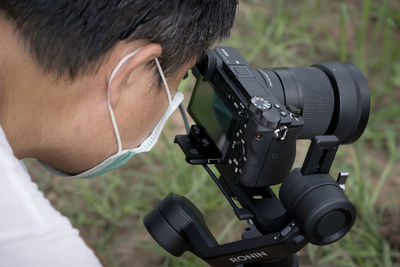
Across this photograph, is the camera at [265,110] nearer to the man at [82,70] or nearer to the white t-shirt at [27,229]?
the man at [82,70]

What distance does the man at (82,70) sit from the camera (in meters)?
1.06

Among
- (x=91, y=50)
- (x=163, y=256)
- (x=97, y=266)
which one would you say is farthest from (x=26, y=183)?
(x=163, y=256)

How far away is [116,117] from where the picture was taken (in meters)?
1.25

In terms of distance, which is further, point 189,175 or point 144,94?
point 189,175

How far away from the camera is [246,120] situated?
50.7 inches

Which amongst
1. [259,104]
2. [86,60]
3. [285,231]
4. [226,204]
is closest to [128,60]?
[86,60]

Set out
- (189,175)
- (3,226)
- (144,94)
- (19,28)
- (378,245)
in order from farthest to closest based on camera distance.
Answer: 1. (189,175)
2. (378,245)
3. (144,94)
4. (19,28)
5. (3,226)

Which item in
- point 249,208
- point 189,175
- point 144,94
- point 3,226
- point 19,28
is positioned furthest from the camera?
point 189,175

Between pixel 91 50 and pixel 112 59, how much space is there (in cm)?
5

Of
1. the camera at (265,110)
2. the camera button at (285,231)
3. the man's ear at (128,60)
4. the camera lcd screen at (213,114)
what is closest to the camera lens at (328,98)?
the camera at (265,110)

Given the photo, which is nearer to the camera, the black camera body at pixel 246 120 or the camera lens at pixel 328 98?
the black camera body at pixel 246 120

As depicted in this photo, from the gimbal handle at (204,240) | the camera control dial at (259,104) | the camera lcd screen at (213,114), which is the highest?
the camera control dial at (259,104)

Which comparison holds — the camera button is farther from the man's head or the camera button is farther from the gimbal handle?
the man's head

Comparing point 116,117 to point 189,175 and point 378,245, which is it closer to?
point 189,175
